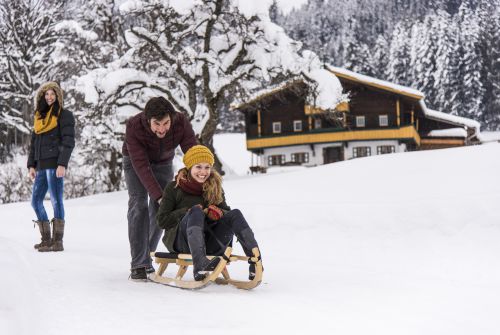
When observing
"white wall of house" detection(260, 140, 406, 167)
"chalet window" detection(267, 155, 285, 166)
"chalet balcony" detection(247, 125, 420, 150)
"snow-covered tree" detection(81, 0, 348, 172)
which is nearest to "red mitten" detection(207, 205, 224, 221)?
"snow-covered tree" detection(81, 0, 348, 172)

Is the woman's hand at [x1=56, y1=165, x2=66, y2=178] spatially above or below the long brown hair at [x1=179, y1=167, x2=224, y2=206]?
above

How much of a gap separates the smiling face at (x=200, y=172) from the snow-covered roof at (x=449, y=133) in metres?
40.6

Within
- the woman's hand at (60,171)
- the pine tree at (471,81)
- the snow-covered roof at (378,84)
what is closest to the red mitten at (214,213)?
the woman's hand at (60,171)

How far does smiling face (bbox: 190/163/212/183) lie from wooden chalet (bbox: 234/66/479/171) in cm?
3235

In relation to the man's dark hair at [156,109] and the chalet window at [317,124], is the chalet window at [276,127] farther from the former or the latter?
the man's dark hair at [156,109]

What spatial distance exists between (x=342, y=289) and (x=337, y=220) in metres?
3.70

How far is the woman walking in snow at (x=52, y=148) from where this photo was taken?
6.66 meters

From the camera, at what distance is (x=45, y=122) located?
6.75 metres

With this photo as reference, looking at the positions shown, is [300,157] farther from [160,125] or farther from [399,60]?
[160,125]

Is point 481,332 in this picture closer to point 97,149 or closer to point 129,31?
point 129,31

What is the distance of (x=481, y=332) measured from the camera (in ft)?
Result: 10.7

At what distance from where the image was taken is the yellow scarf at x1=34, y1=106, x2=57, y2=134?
675 centimetres

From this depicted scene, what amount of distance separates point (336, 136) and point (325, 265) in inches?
1329

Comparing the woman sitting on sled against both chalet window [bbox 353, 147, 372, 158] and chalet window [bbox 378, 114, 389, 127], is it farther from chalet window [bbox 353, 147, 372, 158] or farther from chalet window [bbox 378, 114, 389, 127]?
chalet window [bbox 353, 147, 372, 158]
